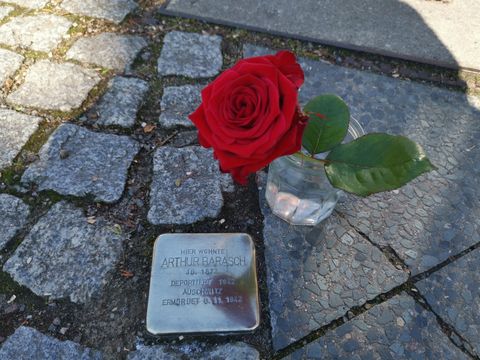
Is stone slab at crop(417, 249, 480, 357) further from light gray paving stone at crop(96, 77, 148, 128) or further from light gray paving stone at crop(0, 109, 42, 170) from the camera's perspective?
light gray paving stone at crop(0, 109, 42, 170)

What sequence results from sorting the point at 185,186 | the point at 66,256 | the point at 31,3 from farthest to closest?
the point at 31,3
the point at 185,186
the point at 66,256

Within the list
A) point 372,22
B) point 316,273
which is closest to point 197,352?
point 316,273

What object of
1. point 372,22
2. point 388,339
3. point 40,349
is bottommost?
point 40,349

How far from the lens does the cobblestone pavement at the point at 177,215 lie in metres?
1.23

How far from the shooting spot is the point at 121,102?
5.57 feet

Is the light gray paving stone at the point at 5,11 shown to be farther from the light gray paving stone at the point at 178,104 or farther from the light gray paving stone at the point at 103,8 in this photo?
the light gray paving stone at the point at 178,104

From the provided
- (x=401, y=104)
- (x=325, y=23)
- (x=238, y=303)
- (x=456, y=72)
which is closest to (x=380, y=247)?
(x=238, y=303)

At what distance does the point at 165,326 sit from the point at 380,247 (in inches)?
30.2

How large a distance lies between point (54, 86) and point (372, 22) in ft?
5.08

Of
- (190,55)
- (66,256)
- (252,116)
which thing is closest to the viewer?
(252,116)

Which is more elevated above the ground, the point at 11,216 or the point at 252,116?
the point at 252,116

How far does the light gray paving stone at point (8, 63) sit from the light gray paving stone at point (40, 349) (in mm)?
1070

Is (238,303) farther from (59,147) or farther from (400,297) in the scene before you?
(59,147)

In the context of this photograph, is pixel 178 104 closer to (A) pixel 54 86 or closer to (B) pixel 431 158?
(A) pixel 54 86
